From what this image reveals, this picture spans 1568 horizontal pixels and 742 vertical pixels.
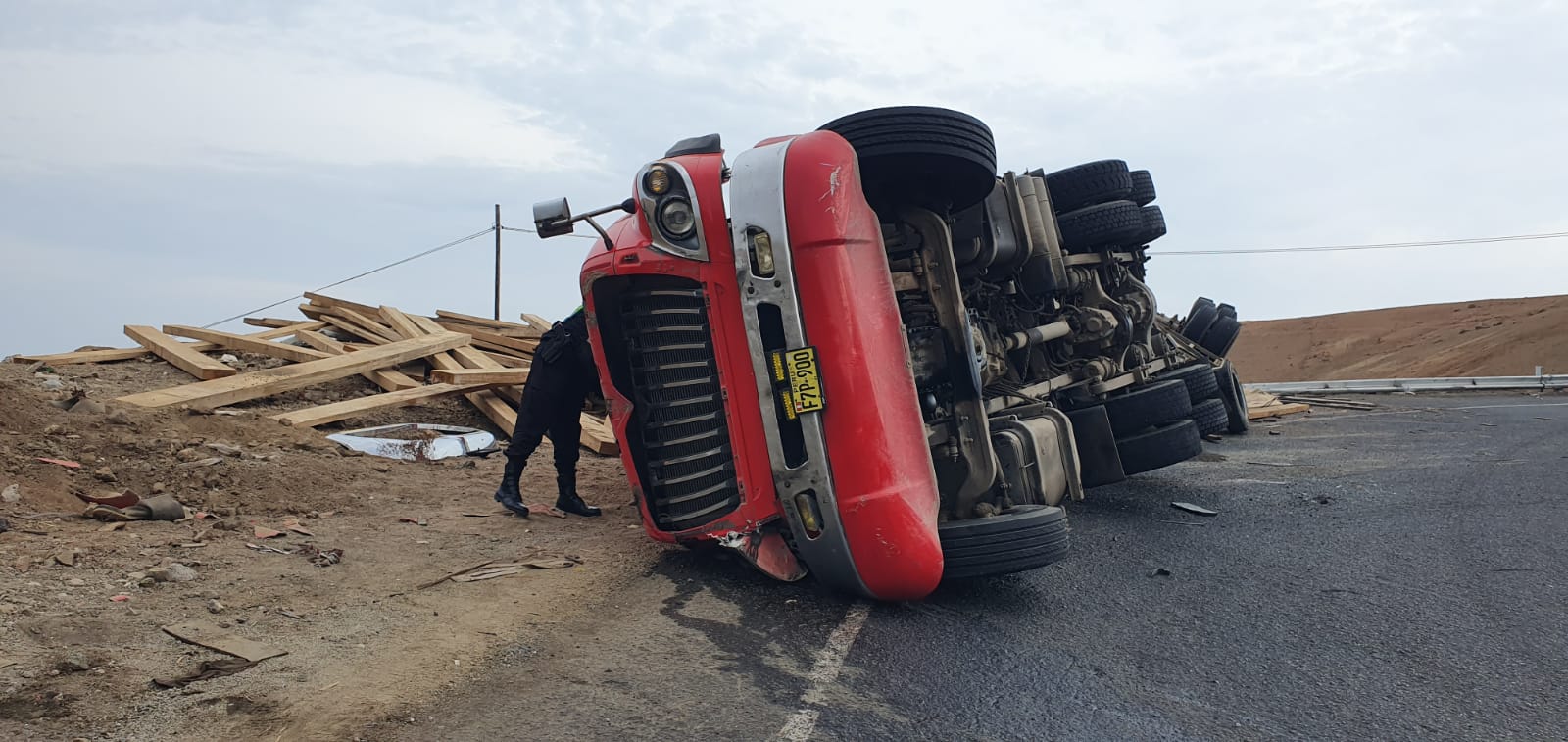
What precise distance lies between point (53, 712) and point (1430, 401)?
61.2 feet

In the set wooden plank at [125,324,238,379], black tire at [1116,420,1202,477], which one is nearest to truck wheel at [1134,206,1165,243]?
black tire at [1116,420,1202,477]

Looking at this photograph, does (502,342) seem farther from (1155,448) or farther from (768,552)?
(768,552)

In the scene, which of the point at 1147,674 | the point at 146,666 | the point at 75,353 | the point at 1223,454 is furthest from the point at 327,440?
the point at 1223,454

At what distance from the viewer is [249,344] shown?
1084 cm

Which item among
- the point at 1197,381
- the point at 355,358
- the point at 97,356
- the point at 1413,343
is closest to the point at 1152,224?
the point at 1197,381

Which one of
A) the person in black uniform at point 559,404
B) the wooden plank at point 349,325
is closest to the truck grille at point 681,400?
the person in black uniform at point 559,404

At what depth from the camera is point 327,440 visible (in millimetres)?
7887

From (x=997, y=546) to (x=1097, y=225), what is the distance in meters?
3.63

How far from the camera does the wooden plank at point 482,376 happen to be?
9.54 metres

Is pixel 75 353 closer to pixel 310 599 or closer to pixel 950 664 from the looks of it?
pixel 310 599

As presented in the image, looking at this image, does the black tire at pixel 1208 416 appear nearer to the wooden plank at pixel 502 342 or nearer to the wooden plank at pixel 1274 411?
the wooden plank at pixel 1274 411

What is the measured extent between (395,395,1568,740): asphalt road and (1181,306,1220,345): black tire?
16.7 ft

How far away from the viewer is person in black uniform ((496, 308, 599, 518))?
18.6 ft

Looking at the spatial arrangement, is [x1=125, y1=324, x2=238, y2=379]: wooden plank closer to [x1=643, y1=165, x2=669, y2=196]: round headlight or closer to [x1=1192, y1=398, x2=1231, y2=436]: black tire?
[x1=643, y1=165, x2=669, y2=196]: round headlight
